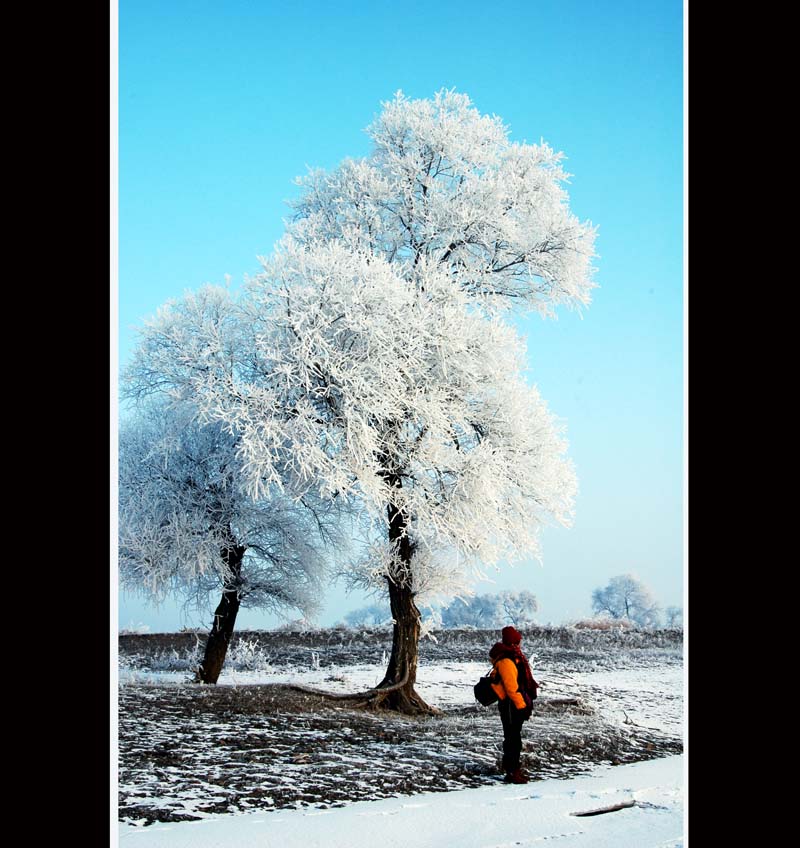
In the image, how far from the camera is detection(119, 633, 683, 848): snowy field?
502 centimetres

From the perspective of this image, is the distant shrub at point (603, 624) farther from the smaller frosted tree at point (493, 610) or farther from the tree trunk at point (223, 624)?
the tree trunk at point (223, 624)

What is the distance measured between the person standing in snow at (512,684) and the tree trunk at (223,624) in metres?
2.10

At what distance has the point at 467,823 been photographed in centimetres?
497

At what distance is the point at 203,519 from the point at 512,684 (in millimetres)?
2391

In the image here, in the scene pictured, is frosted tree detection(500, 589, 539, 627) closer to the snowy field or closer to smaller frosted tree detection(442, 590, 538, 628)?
smaller frosted tree detection(442, 590, 538, 628)

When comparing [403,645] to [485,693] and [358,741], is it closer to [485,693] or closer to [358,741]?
[358,741]

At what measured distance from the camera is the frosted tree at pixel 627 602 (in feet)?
22.5
